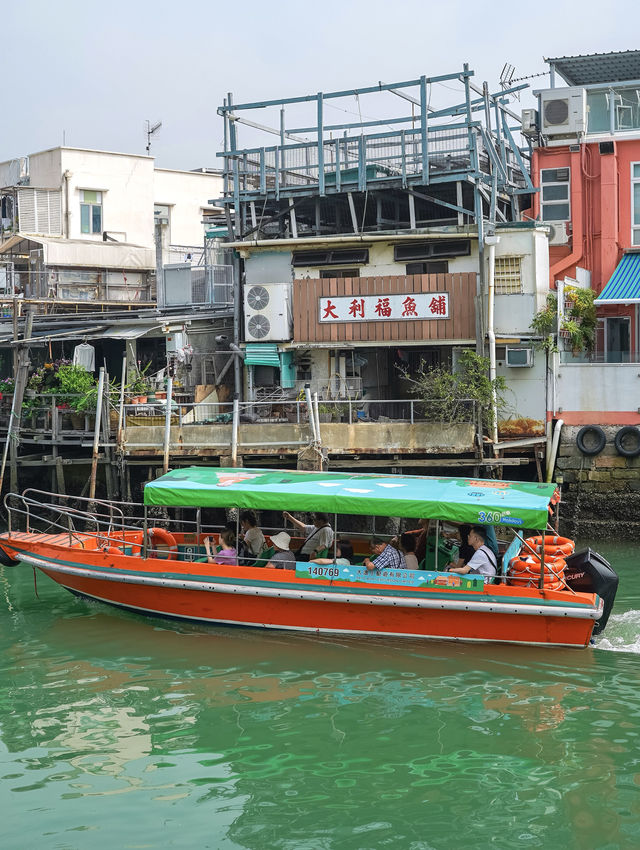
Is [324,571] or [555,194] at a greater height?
[555,194]

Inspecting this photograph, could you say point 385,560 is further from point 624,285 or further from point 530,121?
point 530,121

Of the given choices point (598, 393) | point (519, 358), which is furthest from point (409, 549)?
point (519, 358)

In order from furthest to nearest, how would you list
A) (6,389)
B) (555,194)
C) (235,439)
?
(555,194) → (6,389) → (235,439)

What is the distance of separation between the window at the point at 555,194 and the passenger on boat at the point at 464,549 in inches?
528

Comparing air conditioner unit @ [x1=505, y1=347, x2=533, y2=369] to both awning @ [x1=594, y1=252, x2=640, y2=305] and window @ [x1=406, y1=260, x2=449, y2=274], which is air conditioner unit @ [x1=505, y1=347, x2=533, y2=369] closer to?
awning @ [x1=594, y1=252, x2=640, y2=305]

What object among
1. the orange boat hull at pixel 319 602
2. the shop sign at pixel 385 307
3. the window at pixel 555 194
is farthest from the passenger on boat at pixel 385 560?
the window at pixel 555 194

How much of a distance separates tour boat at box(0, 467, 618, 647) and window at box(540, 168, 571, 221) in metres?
12.9

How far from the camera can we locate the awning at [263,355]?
23906mm

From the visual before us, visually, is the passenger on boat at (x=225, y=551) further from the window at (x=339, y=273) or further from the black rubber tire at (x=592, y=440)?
the window at (x=339, y=273)

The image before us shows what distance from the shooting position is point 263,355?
23953mm

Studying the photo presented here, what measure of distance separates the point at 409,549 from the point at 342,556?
98 cm

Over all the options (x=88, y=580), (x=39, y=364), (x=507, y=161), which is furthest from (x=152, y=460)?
(x=507, y=161)

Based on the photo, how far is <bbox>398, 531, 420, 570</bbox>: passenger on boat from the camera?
44.8 feet

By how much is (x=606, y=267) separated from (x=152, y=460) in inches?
482
